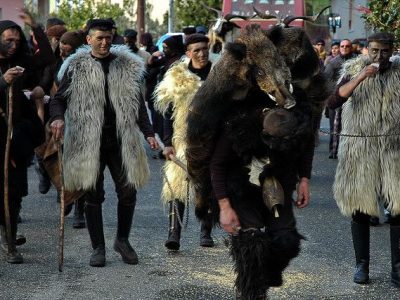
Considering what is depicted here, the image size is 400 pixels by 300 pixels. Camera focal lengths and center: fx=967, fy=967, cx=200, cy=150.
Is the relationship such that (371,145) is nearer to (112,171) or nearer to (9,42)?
(112,171)

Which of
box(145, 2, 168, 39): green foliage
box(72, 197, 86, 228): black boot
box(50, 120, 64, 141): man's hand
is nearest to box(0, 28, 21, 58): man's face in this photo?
box(50, 120, 64, 141): man's hand

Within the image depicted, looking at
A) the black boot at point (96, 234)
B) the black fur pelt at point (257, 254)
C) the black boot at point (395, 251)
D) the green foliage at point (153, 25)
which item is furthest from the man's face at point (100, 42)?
the green foliage at point (153, 25)

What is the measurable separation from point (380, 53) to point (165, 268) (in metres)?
2.40

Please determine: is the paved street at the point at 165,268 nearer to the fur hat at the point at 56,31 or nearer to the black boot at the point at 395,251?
the black boot at the point at 395,251

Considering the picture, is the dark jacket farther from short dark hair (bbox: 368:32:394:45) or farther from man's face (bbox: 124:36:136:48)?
man's face (bbox: 124:36:136:48)

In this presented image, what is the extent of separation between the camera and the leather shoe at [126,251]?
7.92 metres

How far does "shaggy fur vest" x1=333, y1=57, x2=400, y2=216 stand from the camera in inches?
281

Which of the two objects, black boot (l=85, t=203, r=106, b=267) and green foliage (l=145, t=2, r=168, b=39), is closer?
black boot (l=85, t=203, r=106, b=267)

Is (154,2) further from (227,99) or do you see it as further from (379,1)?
(227,99)

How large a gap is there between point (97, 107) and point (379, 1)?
3930mm

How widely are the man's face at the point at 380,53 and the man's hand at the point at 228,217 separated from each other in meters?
2.08

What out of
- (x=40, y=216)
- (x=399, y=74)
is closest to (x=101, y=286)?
(x=399, y=74)

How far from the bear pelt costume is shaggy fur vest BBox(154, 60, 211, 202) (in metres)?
2.41

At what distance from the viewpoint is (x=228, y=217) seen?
5648 mm
